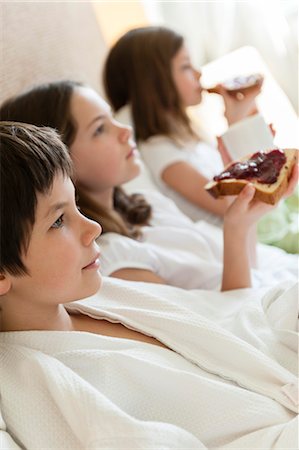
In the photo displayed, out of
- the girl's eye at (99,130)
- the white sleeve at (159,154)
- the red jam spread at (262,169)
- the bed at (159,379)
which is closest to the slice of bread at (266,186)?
the red jam spread at (262,169)

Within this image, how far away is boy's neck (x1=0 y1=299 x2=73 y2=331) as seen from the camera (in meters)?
1.02

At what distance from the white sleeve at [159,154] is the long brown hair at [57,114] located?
0.43 m

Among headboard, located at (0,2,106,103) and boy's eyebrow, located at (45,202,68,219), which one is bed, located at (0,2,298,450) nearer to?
boy's eyebrow, located at (45,202,68,219)

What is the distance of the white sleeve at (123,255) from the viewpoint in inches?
54.6

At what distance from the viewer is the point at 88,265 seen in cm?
101

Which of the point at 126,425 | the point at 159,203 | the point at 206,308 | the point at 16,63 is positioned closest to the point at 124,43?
the point at 16,63

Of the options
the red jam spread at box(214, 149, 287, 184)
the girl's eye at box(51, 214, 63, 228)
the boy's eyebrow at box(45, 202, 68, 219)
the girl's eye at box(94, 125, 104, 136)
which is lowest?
the red jam spread at box(214, 149, 287, 184)

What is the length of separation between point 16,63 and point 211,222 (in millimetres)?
747

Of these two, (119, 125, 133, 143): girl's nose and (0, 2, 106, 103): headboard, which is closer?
(119, 125, 133, 143): girl's nose

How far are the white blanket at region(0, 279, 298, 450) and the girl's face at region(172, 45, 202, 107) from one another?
106cm

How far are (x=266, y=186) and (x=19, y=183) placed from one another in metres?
0.62

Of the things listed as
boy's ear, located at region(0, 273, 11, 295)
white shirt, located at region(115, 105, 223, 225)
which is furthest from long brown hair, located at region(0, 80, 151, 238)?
boy's ear, located at region(0, 273, 11, 295)

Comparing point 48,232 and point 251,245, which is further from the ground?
point 48,232

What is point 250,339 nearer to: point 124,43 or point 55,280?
point 55,280
